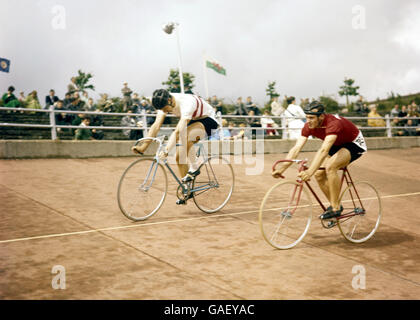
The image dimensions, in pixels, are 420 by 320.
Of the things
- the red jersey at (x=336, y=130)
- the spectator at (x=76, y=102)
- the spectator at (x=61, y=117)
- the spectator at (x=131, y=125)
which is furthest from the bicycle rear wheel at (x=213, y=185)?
the spectator at (x=76, y=102)

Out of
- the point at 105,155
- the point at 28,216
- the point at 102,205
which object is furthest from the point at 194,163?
the point at 105,155

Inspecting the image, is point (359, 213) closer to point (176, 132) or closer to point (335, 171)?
point (335, 171)

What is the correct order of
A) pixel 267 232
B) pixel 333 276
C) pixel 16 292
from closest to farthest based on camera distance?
pixel 16 292
pixel 333 276
pixel 267 232

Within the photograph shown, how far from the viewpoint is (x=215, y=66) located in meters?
23.9

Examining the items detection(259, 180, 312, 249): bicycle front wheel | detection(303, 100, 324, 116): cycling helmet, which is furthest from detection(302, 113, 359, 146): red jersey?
detection(259, 180, 312, 249): bicycle front wheel

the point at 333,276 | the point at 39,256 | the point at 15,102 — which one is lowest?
the point at 333,276

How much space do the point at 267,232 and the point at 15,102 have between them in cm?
1068

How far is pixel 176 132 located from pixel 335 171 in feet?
7.58

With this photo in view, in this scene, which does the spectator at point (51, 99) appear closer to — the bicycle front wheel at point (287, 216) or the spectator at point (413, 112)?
the bicycle front wheel at point (287, 216)

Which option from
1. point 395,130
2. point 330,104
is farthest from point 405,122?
point 330,104

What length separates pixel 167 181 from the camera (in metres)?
6.71

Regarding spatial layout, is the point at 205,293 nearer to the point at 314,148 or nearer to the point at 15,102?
the point at 15,102

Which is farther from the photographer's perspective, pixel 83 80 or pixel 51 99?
pixel 83 80
